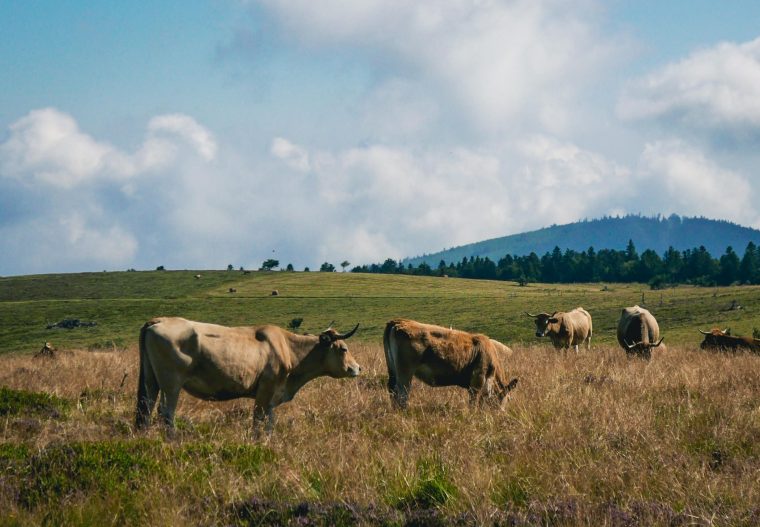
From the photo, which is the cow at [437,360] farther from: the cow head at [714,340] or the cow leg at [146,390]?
the cow head at [714,340]

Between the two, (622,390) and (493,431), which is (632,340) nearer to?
(622,390)

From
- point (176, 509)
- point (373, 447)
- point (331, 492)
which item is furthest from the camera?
point (373, 447)

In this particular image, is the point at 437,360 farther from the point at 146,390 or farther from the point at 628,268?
the point at 628,268

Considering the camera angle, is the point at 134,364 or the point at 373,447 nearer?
the point at 373,447

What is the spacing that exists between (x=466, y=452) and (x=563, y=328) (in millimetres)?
20543

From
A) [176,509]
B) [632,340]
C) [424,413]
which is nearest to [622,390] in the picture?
[424,413]

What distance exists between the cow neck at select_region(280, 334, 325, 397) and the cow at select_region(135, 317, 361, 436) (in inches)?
1.0

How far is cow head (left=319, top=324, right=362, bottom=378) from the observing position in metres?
12.8

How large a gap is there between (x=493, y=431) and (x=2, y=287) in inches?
4549

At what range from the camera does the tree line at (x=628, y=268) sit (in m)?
118

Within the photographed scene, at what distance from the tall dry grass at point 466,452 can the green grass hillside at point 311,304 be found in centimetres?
3004

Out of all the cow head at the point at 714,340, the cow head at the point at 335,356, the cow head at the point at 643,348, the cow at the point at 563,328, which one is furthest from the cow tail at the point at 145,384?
the cow head at the point at 714,340

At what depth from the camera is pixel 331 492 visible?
7469 mm

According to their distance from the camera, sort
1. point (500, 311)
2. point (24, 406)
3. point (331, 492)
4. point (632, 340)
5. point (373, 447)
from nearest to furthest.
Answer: point (331, 492) → point (373, 447) → point (24, 406) → point (632, 340) → point (500, 311)
